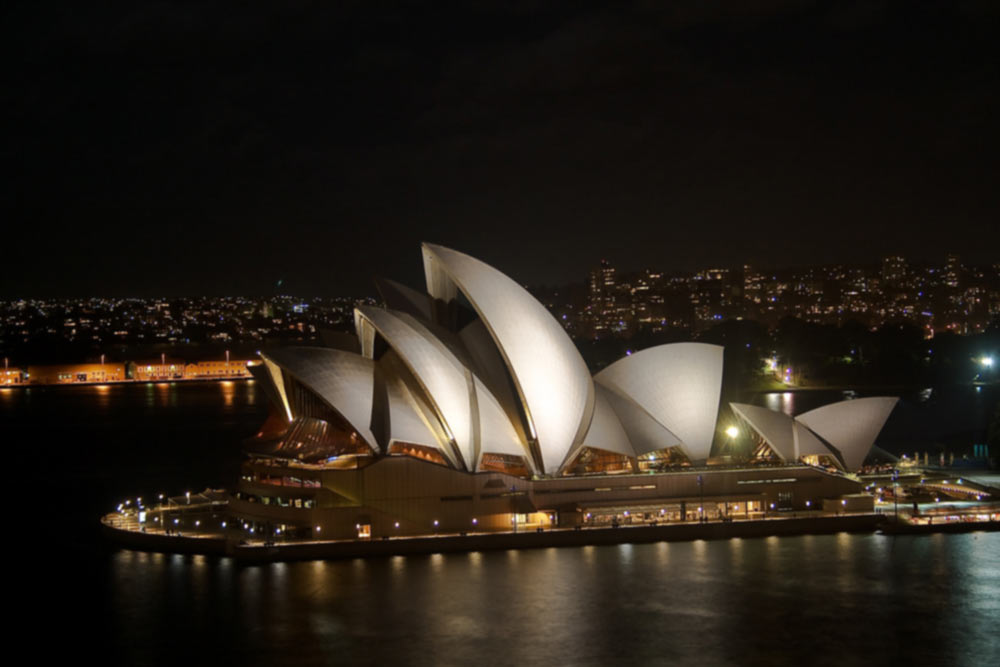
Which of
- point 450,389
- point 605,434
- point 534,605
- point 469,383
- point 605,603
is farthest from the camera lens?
point 605,434

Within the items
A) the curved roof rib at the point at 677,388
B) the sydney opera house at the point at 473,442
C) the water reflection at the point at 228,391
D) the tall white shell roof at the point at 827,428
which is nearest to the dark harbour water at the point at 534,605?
the sydney opera house at the point at 473,442

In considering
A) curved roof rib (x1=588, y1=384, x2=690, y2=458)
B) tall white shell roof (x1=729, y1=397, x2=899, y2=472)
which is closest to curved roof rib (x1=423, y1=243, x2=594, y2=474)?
curved roof rib (x1=588, y1=384, x2=690, y2=458)

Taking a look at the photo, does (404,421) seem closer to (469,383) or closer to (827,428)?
(469,383)

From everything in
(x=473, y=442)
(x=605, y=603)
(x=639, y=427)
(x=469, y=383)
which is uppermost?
(x=469, y=383)

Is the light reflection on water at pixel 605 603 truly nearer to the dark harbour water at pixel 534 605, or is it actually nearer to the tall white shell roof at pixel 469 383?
the dark harbour water at pixel 534 605

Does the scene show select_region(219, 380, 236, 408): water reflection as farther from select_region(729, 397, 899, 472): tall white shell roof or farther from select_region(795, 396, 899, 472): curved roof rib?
select_region(795, 396, 899, 472): curved roof rib

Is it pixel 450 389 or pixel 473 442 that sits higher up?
pixel 450 389

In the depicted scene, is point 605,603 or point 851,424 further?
point 851,424

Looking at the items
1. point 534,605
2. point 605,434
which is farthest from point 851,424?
point 534,605
